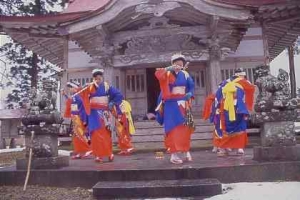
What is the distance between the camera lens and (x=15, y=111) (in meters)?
18.4

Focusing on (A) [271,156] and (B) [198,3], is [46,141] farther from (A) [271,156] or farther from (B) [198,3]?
(B) [198,3]

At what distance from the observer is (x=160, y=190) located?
502 cm

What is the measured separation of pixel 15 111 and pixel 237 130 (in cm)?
1381

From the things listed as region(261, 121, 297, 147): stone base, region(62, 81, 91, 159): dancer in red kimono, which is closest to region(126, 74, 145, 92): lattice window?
region(62, 81, 91, 159): dancer in red kimono

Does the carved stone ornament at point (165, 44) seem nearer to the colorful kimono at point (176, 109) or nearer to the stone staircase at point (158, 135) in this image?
the stone staircase at point (158, 135)

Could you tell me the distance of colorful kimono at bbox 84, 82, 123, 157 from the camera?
23.2ft

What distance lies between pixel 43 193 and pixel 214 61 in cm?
755

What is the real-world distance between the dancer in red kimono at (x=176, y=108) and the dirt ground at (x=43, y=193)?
1.79 m

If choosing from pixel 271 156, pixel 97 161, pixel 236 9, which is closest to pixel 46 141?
pixel 97 161

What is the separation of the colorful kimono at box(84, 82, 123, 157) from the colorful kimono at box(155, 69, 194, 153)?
1216 millimetres

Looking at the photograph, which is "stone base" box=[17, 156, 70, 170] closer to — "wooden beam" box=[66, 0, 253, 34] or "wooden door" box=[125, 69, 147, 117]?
"wooden beam" box=[66, 0, 253, 34]

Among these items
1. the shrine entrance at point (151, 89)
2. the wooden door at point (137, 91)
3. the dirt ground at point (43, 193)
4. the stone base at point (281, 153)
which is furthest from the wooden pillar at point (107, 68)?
the stone base at point (281, 153)

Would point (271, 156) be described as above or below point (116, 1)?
below

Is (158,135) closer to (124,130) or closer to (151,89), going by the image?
(124,130)
